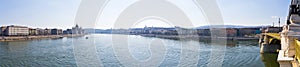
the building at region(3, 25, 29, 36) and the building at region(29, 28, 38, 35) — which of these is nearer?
the building at region(3, 25, 29, 36)

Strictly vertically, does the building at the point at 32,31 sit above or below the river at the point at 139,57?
above

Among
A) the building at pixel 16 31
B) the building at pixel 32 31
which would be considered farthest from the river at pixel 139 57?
the building at pixel 32 31

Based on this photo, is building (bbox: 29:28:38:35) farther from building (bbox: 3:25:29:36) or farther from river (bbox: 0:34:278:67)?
river (bbox: 0:34:278:67)

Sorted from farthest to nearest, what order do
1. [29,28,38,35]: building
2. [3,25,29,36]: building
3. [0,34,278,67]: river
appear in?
[29,28,38,35]: building → [3,25,29,36]: building → [0,34,278,67]: river

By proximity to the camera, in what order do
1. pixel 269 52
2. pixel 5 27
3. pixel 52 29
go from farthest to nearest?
pixel 52 29 → pixel 5 27 → pixel 269 52

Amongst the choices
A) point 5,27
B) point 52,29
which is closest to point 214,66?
point 5,27

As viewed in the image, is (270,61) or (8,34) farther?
(8,34)

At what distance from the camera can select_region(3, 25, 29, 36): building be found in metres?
52.0

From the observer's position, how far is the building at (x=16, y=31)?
52.0 metres

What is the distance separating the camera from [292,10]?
5.80m

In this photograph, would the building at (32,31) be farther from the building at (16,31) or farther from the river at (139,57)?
the river at (139,57)

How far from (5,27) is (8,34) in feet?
15.0

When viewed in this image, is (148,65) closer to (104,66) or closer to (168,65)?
(168,65)

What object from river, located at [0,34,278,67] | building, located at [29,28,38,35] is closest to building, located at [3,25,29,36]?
building, located at [29,28,38,35]
